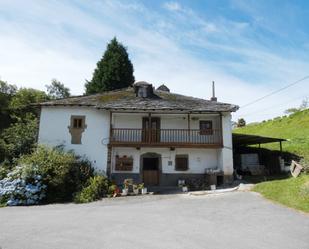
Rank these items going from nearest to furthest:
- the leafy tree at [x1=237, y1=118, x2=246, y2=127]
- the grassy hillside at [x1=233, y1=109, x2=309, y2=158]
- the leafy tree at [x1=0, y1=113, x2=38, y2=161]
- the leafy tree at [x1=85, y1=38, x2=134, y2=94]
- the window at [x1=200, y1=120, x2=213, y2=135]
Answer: the window at [x1=200, y1=120, x2=213, y2=135], the leafy tree at [x1=0, y1=113, x2=38, y2=161], the grassy hillside at [x1=233, y1=109, x2=309, y2=158], the leafy tree at [x1=85, y1=38, x2=134, y2=94], the leafy tree at [x1=237, y1=118, x2=246, y2=127]

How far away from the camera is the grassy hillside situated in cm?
2961

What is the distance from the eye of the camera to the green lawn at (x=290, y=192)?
11976 mm

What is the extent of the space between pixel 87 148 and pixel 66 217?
9.31 metres

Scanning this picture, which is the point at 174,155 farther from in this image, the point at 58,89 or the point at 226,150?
the point at 58,89

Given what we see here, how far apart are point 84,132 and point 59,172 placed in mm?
4451

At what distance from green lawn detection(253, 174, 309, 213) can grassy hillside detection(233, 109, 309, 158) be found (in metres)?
11.6

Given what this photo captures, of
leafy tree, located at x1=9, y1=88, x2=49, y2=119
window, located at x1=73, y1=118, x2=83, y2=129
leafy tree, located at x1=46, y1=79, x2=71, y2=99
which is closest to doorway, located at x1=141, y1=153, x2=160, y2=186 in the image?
window, located at x1=73, y1=118, x2=83, y2=129

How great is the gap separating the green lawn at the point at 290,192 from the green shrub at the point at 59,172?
10.8 metres

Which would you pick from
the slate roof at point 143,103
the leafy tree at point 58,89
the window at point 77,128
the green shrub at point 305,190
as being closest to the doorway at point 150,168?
the slate roof at point 143,103

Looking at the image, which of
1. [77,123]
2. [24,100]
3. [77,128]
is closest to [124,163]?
[77,128]

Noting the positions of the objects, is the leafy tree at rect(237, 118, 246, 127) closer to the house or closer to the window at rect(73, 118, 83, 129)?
the house

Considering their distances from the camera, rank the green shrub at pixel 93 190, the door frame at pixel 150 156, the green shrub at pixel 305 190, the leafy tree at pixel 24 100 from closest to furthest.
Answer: the green shrub at pixel 305 190 < the green shrub at pixel 93 190 < the door frame at pixel 150 156 < the leafy tree at pixel 24 100

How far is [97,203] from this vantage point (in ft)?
49.5

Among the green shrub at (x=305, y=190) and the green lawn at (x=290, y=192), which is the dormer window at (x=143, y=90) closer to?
the green lawn at (x=290, y=192)
